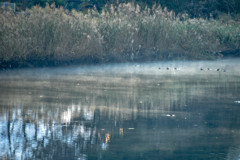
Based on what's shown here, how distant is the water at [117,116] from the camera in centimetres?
602

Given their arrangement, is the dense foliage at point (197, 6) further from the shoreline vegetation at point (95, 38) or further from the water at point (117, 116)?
the water at point (117, 116)

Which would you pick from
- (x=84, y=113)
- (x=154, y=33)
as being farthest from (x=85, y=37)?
(x=84, y=113)

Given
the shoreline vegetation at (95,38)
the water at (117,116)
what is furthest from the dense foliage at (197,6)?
the water at (117,116)

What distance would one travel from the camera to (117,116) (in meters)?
8.25

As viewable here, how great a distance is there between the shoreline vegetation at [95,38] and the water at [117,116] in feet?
4.62

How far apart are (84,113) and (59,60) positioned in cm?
850

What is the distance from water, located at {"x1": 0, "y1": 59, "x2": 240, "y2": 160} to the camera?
602 centimetres

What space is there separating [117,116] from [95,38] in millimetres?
9497

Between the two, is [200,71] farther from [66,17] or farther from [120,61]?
[66,17]

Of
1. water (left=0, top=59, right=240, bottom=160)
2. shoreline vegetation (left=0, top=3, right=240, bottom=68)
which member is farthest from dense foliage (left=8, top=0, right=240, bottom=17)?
water (left=0, top=59, right=240, bottom=160)

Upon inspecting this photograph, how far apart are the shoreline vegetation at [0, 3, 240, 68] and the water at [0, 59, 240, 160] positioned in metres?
1.41

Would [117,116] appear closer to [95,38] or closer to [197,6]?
[95,38]

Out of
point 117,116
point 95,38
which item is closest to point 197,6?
point 95,38

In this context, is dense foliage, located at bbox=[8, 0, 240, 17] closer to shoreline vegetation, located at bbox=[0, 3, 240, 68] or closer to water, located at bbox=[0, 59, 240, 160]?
shoreline vegetation, located at bbox=[0, 3, 240, 68]
